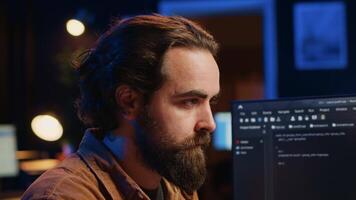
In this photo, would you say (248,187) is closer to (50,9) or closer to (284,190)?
(284,190)

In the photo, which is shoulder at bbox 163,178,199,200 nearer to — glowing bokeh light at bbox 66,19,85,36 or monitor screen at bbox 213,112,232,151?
glowing bokeh light at bbox 66,19,85,36

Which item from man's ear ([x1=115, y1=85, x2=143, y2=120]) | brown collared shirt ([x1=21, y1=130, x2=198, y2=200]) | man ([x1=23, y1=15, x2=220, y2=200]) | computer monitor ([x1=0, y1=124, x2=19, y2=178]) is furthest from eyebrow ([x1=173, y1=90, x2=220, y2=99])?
computer monitor ([x1=0, y1=124, x2=19, y2=178])

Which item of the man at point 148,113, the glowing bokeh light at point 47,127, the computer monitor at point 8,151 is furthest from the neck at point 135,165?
the computer monitor at point 8,151

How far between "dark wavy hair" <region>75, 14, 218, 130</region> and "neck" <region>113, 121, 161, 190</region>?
6cm

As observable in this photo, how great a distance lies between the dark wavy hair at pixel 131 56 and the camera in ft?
4.52

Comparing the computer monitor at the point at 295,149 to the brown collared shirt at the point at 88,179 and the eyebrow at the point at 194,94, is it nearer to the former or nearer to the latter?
the eyebrow at the point at 194,94

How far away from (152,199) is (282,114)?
1.19 feet

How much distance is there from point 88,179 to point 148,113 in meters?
0.19

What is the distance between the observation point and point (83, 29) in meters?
4.51

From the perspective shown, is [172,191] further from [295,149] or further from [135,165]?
[295,149]

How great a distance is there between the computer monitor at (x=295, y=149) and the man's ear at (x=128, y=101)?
8.6 inches

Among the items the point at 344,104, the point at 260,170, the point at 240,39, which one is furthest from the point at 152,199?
the point at 240,39

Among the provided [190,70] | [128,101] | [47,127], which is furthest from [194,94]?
[47,127]

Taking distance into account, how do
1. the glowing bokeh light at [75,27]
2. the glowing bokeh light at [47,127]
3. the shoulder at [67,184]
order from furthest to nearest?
1. the glowing bokeh light at [75,27]
2. the glowing bokeh light at [47,127]
3. the shoulder at [67,184]
